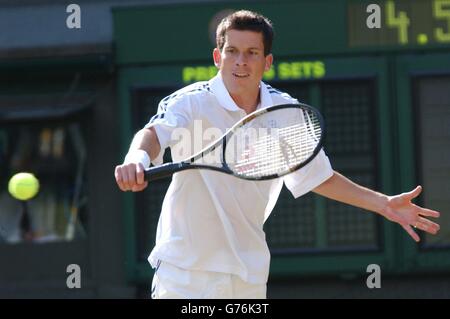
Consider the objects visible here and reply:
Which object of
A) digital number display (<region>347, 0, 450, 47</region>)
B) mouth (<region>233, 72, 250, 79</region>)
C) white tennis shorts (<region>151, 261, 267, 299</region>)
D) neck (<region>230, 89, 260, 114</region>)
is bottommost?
white tennis shorts (<region>151, 261, 267, 299</region>)

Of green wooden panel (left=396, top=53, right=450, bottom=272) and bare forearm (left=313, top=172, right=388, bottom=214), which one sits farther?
green wooden panel (left=396, top=53, right=450, bottom=272)

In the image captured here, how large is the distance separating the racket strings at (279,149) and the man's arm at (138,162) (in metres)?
0.36

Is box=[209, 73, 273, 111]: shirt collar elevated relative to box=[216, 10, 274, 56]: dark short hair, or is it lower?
lower

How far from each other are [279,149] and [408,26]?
4805mm

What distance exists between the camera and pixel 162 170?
4332 millimetres

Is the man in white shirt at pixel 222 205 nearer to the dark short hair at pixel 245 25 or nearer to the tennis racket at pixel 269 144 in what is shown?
the dark short hair at pixel 245 25

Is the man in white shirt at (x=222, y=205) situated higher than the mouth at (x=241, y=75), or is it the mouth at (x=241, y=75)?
the mouth at (x=241, y=75)

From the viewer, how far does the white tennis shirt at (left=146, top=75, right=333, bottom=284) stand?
15.7 feet

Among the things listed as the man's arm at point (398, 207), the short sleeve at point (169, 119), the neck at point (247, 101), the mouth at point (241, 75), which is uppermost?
the mouth at point (241, 75)

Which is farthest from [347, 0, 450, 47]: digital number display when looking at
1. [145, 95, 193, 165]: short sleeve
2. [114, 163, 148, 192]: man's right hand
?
[114, 163, 148, 192]: man's right hand

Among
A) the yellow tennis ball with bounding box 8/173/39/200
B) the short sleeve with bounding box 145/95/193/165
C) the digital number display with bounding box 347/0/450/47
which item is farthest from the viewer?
the digital number display with bounding box 347/0/450/47

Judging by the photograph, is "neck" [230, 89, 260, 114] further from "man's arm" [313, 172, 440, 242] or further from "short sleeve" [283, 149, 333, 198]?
"man's arm" [313, 172, 440, 242]

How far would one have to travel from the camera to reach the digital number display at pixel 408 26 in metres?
9.39

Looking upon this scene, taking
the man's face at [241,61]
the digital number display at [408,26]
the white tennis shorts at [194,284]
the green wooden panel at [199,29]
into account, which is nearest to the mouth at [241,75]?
the man's face at [241,61]
